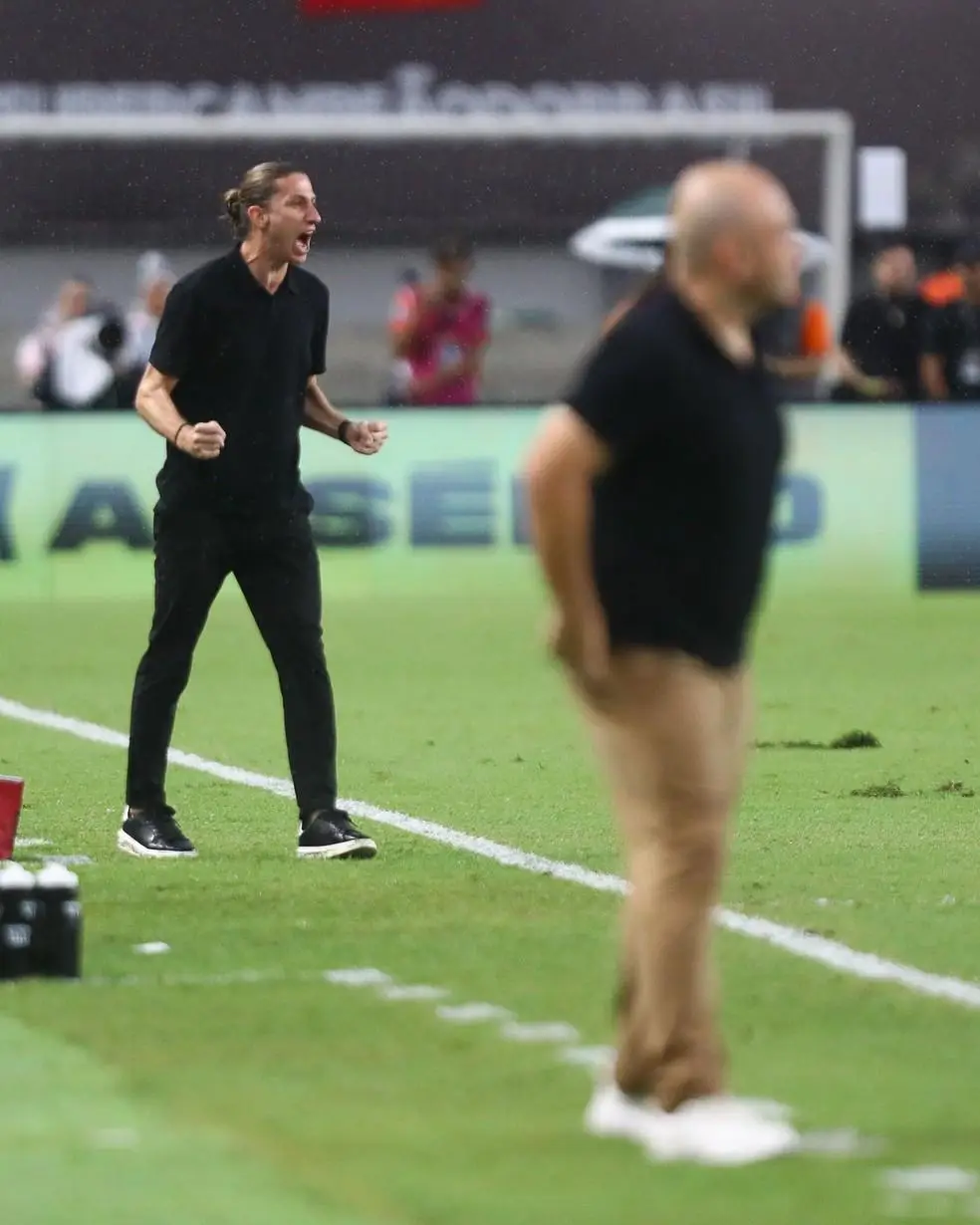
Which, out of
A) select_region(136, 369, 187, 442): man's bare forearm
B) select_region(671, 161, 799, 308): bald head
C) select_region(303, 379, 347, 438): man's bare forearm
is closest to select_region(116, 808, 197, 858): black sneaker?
select_region(136, 369, 187, 442): man's bare forearm

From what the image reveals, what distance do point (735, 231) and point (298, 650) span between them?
4539mm

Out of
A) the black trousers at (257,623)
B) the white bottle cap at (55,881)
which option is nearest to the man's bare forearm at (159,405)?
the black trousers at (257,623)

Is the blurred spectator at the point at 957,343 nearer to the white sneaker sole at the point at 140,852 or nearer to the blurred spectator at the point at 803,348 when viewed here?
the blurred spectator at the point at 803,348

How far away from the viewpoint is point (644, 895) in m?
5.68

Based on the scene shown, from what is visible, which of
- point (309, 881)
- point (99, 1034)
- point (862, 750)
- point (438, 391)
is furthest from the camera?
point (438, 391)

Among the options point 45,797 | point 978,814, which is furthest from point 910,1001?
point 45,797

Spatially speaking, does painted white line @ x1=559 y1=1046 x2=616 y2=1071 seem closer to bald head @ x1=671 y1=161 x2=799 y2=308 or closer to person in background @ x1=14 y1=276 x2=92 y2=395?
bald head @ x1=671 y1=161 x2=799 y2=308

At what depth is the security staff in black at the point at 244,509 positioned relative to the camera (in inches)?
384

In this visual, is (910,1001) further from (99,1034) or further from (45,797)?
(45,797)

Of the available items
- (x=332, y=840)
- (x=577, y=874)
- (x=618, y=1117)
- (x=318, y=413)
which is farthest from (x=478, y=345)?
(x=618, y=1117)

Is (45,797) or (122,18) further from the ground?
(122,18)

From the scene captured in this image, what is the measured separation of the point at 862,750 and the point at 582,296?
986 inches

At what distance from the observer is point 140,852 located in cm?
985

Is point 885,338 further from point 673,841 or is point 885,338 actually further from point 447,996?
point 673,841
